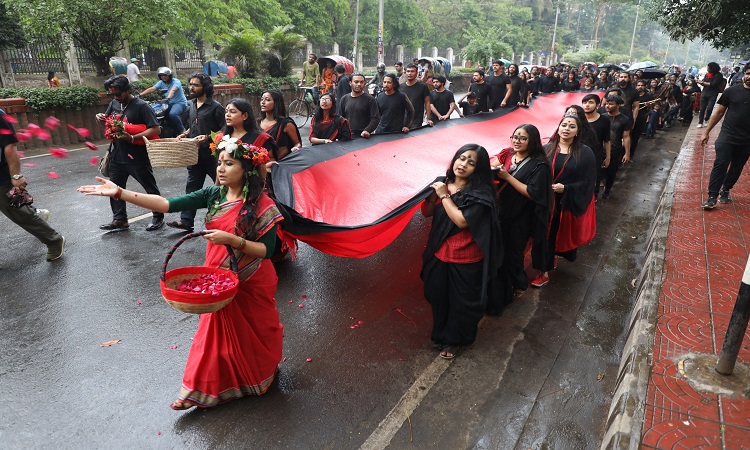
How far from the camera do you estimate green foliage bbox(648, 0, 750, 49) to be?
7.25m

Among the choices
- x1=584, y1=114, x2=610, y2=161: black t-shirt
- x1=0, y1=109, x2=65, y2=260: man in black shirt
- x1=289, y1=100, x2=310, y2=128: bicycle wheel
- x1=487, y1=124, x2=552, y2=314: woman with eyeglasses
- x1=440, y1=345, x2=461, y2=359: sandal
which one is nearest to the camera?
x1=440, y1=345, x2=461, y2=359: sandal

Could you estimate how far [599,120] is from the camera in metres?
6.25

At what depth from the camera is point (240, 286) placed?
291 centimetres

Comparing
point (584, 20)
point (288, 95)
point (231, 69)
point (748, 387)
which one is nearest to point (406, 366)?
point (748, 387)

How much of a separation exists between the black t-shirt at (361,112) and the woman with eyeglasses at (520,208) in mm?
2809

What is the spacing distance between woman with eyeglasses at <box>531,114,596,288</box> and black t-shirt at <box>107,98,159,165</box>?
14.4ft

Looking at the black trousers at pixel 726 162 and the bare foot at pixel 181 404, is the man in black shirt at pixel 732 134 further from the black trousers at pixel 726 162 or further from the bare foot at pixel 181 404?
the bare foot at pixel 181 404

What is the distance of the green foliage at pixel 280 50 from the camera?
1590 cm

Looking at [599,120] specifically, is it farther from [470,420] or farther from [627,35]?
[627,35]

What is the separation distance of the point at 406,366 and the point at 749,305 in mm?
2123

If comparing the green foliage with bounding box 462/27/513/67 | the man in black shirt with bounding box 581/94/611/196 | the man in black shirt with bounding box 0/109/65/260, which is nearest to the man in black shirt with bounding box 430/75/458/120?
the man in black shirt with bounding box 581/94/611/196

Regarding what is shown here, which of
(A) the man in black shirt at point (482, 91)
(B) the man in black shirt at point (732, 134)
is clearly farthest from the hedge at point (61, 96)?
(B) the man in black shirt at point (732, 134)

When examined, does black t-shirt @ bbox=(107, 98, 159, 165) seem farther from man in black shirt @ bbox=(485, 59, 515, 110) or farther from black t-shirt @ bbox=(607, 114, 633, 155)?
man in black shirt @ bbox=(485, 59, 515, 110)

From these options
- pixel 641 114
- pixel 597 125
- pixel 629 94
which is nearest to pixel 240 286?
pixel 597 125
